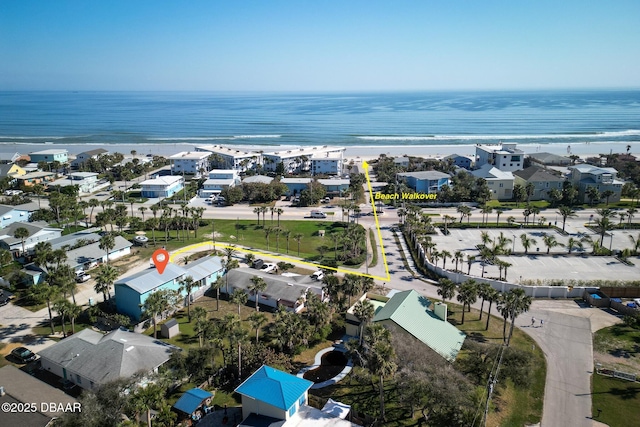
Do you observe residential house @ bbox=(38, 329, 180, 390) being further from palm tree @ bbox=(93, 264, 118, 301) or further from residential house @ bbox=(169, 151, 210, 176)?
residential house @ bbox=(169, 151, 210, 176)

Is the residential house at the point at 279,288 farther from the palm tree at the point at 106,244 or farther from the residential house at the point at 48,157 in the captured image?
the residential house at the point at 48,157

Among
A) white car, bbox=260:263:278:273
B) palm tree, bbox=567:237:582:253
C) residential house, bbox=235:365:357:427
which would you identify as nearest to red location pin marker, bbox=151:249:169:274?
white car, bbox=260:263:278:273

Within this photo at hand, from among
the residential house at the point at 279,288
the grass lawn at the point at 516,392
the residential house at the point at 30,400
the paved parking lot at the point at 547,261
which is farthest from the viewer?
the paved parking lot at the point at 547,261

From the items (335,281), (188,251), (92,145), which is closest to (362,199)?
(188,251)

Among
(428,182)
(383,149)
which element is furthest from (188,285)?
(383,149)

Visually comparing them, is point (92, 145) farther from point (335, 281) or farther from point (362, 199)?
point (335, 281)

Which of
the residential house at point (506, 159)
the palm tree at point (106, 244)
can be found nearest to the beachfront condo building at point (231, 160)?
the residential house at point (506, 159)
